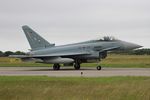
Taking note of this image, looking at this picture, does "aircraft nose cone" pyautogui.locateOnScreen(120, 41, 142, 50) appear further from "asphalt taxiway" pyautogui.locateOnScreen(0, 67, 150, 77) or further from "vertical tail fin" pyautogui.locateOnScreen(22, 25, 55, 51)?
"vertical tail fin" pyautogui.locateOnScreen(22, 25, 55, 51)

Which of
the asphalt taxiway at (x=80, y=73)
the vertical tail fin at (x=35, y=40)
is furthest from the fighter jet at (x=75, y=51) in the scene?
the asphalt taxiway at (x=80, y=73)

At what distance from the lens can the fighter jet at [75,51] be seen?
43438mm

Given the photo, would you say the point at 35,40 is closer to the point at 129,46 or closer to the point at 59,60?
the point at 59,60

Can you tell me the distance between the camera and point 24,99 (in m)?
14.3

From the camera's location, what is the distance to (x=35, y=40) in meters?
47.1

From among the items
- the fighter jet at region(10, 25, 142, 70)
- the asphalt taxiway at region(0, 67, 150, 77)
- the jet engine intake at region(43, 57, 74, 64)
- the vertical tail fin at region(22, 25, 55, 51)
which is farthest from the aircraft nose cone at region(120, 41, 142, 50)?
the vertical tail fin at region(22, 25, 55, 51)

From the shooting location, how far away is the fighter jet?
143ft

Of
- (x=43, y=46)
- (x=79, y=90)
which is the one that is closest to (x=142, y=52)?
(x=43, y=46)

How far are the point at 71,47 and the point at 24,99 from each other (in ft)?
102

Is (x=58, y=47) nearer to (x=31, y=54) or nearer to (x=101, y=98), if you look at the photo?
(x=31, y=54)

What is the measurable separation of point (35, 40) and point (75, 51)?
515 centimetres

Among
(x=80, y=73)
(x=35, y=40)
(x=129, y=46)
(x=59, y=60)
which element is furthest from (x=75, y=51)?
(x=80, y=73)

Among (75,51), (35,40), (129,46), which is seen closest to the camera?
(129,46)

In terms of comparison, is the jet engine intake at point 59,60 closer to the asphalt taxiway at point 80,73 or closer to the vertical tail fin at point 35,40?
the vertical tail fin at point 35,40
